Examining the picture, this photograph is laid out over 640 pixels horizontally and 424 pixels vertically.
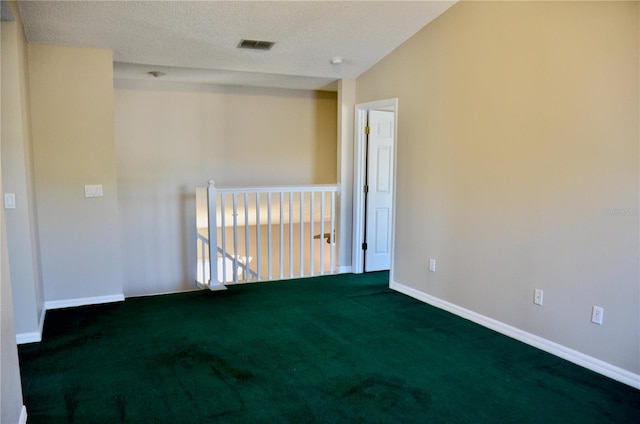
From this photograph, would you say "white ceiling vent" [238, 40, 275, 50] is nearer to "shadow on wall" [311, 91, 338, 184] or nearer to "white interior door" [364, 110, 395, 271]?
"white interior door" [364, 110, 395, 271]

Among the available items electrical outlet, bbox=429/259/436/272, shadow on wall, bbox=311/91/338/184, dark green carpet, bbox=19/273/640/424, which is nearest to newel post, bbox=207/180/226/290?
dark green carpet, bbox=19/273/640/424

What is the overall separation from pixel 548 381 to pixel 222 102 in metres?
4.97

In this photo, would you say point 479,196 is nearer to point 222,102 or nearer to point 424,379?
point 424,379

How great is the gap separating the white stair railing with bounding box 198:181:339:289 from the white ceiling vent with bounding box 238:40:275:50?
4.64ft

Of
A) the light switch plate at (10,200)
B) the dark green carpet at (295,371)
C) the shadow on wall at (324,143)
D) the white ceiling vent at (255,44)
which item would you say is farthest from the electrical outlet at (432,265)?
the light switch plate at (10,200)

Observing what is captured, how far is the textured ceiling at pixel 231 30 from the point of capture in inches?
135

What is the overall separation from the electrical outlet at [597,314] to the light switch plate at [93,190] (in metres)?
4.02

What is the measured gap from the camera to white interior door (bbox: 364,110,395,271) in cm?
525

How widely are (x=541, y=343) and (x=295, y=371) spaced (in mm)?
1796

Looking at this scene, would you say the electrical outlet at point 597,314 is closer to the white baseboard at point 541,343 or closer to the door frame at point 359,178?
the white baseboard at point 541,343

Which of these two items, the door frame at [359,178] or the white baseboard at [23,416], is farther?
the door frame at [359,178]

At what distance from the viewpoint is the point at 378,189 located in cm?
534

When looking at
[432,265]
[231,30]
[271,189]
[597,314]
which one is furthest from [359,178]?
[597,314]

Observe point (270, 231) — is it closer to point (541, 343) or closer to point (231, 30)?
point (231, 30)
